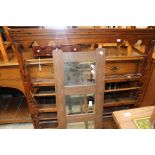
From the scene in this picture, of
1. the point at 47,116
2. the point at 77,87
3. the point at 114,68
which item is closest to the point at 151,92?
the point at 114,68

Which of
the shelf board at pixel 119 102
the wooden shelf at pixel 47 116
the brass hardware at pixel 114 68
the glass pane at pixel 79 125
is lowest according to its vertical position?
the wooden shelf at pixel 47 116

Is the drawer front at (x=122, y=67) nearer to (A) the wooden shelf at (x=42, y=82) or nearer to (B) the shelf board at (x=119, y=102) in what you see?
(B) the shelf board at (x=119, y=102)

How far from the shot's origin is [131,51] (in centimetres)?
164

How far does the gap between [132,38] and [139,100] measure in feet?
2.40

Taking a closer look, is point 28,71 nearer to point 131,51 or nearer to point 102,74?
point 102,74

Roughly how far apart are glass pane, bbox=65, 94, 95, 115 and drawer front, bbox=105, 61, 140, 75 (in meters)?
0.51

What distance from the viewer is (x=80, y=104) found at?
3.83ft

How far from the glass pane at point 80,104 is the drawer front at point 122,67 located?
1.66ft

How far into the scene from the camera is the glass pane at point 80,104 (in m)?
1.07

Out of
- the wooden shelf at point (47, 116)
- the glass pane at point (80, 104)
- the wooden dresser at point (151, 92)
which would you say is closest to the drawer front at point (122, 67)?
the wooden dresser at point (151, 92)

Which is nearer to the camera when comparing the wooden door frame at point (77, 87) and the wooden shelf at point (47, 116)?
the wooden door frame at point (77, 87)

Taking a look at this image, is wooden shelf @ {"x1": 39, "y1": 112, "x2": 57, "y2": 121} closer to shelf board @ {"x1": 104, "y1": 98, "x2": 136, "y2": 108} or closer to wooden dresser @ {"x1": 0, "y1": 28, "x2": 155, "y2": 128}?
wooden dresser @ {"x1": 0, "y1": 28, "x2": 155, "y2": 128}
